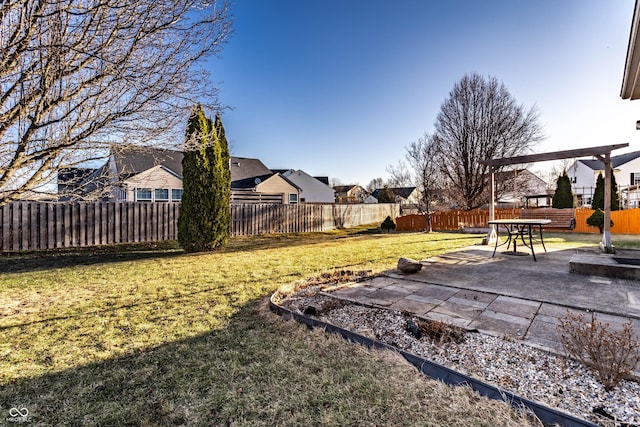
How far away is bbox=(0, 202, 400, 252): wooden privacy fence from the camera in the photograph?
7449 millimetres

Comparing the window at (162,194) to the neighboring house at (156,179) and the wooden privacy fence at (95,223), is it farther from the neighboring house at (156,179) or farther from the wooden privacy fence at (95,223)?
the wooden privacy fence at (95,223)

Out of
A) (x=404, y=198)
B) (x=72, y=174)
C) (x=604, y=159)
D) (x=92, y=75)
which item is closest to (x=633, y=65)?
(x=604, y=159)

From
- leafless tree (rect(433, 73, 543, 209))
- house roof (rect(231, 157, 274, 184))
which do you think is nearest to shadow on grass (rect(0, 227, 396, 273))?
leafless tree (rect(433, 73, 543, 209))

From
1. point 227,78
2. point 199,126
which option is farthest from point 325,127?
point 227,78

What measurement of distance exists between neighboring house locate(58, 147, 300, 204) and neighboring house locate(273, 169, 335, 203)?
7.75 meters

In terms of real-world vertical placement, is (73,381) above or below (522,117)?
below

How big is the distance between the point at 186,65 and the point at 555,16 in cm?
872

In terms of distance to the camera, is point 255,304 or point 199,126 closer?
point 255,304

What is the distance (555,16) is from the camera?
704cm

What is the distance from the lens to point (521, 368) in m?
1.92

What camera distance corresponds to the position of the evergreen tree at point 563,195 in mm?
15945

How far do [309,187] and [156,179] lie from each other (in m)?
29.1

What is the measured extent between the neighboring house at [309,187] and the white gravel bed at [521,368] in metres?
29.4

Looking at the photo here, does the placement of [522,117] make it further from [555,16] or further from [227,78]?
[227,78]
